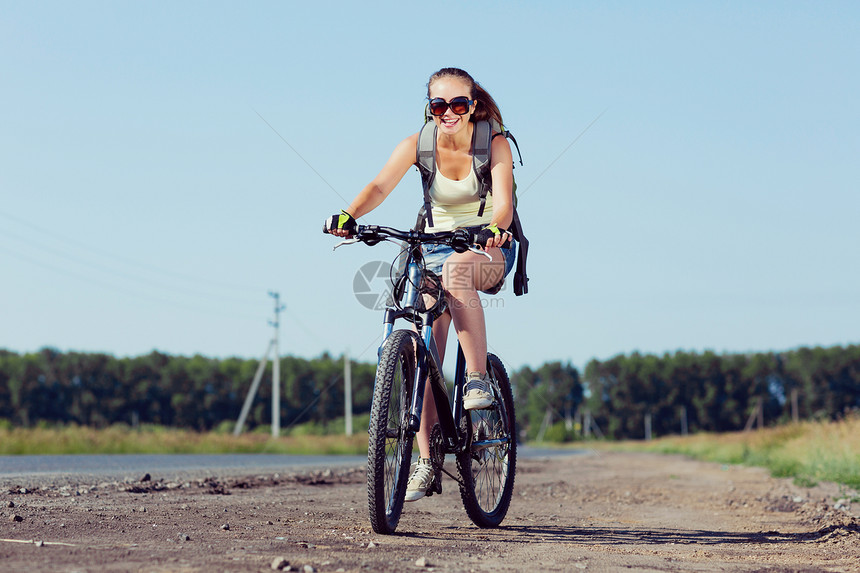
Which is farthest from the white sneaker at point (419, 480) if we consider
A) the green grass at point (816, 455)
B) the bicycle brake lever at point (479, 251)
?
the green grass at point (816, 455)

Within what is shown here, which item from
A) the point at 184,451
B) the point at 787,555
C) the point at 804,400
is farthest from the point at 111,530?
the point at 804,400

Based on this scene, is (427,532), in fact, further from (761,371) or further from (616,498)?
(761,371)

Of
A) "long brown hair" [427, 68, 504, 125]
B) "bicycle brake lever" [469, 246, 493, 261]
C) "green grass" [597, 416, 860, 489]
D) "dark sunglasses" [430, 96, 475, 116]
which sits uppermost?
"long brown hair" [427, 68, 504, 125]

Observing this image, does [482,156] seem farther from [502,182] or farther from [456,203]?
[456,203]

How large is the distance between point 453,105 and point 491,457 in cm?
218

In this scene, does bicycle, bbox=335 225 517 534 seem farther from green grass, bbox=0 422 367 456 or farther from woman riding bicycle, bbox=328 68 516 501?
green grass, bbox=0 422 367 456

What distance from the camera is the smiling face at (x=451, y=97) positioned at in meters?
4.58

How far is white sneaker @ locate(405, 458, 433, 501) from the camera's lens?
4371 mm

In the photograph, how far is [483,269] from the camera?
4.66 meters

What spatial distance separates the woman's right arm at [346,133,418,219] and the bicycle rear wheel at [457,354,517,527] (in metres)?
1.25

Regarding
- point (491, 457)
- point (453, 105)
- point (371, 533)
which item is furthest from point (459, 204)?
point (371, 533)

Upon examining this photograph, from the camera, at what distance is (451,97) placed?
15.0 feet

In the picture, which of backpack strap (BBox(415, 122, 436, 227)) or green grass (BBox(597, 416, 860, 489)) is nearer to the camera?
backpack strap (BBox(415, 122, 436, 227))

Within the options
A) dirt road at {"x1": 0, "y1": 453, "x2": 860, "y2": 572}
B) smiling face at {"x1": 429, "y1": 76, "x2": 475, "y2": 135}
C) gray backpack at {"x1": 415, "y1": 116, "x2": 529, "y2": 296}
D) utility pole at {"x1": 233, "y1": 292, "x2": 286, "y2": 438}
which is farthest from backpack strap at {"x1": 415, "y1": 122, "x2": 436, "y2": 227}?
utility pole at {"x1": 233, "y1": 292, "x2": 286, "y2": 438}
